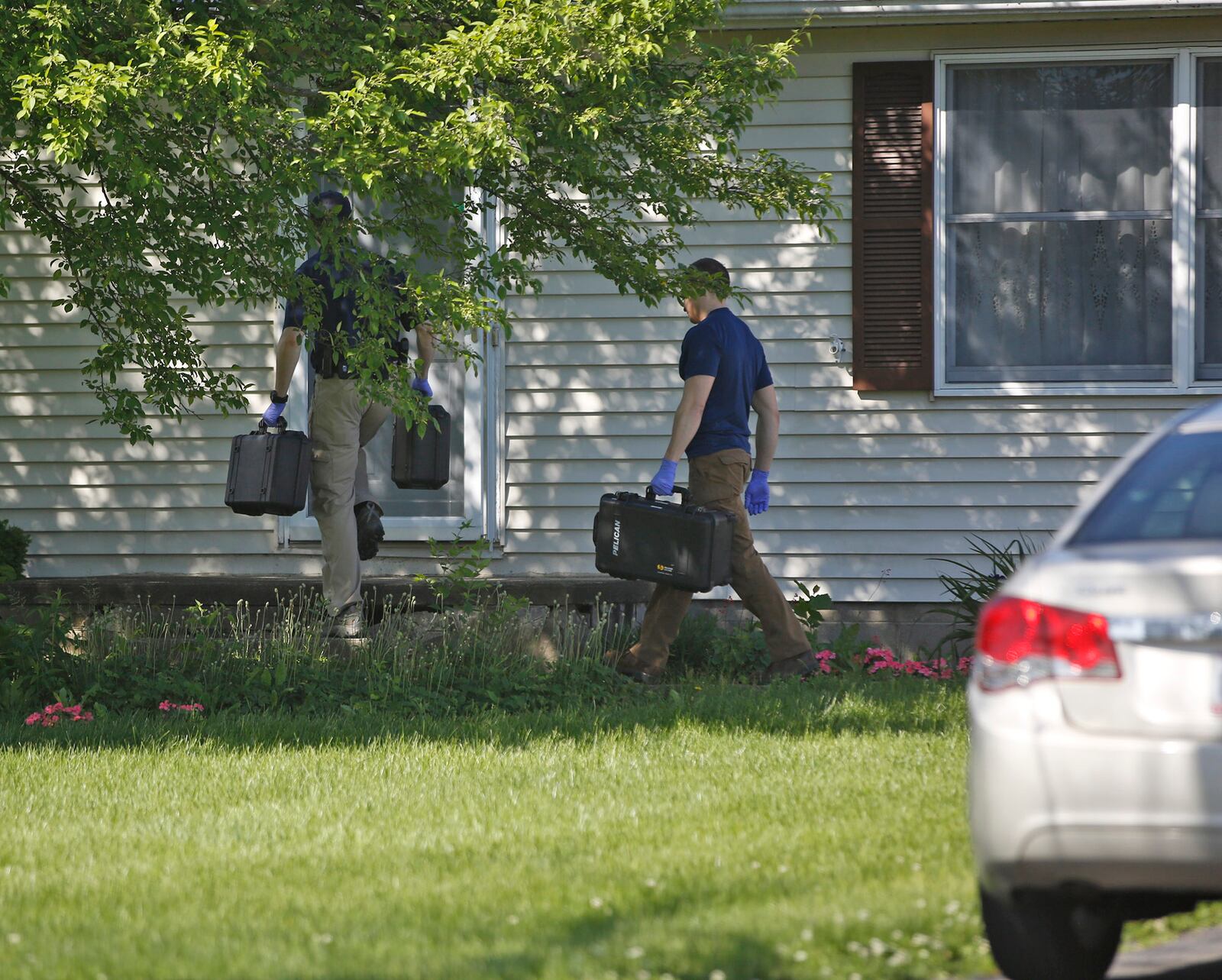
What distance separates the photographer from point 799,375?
365 inches

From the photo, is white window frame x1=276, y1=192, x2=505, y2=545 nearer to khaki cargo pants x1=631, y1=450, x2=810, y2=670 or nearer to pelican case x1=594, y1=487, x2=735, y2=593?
khaki cargo pants x1=631, y1=450, x2=810, y2=670

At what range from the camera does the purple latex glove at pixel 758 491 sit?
7996mm

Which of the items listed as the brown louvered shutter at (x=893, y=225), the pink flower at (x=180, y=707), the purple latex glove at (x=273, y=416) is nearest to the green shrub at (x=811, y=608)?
the brown louvered shutter at (x=893, y=225)

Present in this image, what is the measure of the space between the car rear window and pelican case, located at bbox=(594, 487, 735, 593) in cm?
370

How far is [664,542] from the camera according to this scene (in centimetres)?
732

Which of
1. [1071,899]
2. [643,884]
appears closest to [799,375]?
[643,884]

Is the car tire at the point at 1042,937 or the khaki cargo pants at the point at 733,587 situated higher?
the khaki cargo pants at the point at 733,587

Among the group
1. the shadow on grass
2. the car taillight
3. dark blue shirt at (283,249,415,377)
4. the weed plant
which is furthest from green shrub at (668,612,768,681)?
the car taillight

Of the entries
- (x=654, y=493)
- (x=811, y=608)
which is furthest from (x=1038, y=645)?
(x=811, y=608)

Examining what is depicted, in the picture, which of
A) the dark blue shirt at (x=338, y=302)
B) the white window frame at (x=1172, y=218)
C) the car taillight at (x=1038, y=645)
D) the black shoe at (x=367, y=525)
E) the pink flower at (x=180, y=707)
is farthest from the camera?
the white window frame at (x=1172, y=218)

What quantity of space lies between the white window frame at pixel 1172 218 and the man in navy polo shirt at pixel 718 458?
1940 mm

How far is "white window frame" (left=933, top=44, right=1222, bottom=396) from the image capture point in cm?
900

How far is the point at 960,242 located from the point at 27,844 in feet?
21.5

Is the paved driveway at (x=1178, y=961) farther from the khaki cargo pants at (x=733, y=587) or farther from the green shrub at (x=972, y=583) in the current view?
the green shrub at (x=972, y=583)
